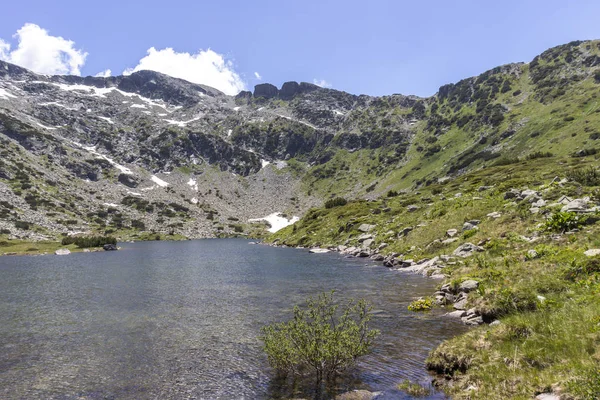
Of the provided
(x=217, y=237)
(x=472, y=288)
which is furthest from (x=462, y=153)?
(x=472, y=288)

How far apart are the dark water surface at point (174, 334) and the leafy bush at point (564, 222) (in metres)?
12.0

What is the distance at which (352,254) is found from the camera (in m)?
66.4

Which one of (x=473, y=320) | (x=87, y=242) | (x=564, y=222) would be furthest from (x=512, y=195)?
(x=87, y=242)

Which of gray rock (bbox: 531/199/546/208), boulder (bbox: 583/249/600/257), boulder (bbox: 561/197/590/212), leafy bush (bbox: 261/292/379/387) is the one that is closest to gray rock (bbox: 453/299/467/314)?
boulder (bbox: 583/249/600/257)

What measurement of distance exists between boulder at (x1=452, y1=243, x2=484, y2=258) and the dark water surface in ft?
18.8

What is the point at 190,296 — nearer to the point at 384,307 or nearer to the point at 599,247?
the point at 384,307

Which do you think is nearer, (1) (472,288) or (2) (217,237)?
(1) (472,288)

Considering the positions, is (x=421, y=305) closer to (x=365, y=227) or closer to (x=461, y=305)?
(x=461, y=305)

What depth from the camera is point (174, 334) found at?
22.6m

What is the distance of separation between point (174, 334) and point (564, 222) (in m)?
32.5

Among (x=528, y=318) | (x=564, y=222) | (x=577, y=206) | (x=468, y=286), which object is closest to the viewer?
(x=528, y=318)

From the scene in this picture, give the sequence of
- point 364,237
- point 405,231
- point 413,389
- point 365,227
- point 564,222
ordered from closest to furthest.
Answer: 1. point 413,389
2. point 564,222
3. point 405,231
4. point 364,237
5. point 365,227

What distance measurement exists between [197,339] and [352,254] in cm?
4780

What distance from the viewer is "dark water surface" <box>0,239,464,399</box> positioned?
49.8 feet
